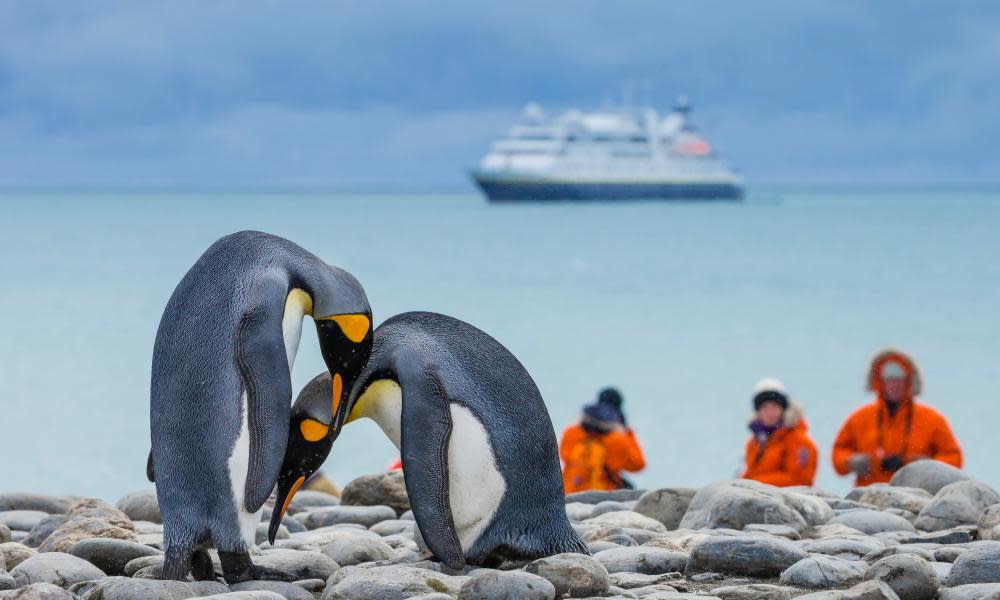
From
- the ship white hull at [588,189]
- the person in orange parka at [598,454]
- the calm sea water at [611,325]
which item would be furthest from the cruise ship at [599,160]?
the person in orange parka at [598,454]

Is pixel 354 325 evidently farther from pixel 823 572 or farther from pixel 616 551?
pixel 823 572

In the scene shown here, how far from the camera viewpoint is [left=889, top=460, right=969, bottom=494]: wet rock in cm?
550

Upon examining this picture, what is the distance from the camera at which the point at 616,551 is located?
3959mm

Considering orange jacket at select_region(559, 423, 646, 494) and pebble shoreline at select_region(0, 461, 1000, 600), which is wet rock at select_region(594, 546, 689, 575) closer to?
pebble shoreline at select_region(0, 461, 1000, 600)

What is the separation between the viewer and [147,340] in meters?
21.7

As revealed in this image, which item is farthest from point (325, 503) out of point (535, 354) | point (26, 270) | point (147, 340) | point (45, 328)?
point (26, 270)

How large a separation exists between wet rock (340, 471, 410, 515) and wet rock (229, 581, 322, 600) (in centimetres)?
158

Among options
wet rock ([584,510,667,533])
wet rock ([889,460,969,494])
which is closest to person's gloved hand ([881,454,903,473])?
wet rock ([889,460,969,494])

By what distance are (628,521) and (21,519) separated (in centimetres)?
196

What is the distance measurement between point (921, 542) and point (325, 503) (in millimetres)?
2277

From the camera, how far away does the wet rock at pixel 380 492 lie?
516 cm

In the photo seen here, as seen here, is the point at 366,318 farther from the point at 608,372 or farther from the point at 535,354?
the point at 535,354

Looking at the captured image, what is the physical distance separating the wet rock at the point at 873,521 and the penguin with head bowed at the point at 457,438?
1.10m

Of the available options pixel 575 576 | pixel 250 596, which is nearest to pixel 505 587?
pixel 575 576
